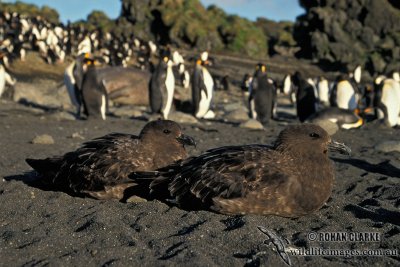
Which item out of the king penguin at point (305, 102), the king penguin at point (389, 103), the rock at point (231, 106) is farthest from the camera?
the rock at point (231, 106)

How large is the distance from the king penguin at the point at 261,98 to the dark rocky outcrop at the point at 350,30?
1286 inches

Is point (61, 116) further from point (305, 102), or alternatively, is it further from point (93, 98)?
point (305, 102)

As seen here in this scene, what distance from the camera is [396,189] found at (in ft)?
18.7

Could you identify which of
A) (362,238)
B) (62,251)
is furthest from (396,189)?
(62,251)

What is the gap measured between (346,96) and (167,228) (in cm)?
1574

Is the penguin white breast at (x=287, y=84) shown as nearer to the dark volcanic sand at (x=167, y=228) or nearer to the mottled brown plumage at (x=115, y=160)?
the dark volcanic sand at (x=167, y=228)

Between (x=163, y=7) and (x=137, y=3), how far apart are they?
392cm

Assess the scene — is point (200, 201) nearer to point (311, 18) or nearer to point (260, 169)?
point (260, 169)

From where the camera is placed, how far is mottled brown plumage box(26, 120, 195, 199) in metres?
5.29

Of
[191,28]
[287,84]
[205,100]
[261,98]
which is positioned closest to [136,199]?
[261,98]

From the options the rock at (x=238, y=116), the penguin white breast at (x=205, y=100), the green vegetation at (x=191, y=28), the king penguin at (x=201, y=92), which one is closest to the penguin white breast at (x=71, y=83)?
the king penguin at (x=201, y=92)

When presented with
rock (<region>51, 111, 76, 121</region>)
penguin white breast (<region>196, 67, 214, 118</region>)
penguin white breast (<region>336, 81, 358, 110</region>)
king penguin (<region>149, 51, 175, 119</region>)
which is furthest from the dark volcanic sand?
penguin white breast (<region>336, 81, 358, 110</region>)

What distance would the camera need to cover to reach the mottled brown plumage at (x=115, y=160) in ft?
17.3

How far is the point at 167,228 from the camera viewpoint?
14.2 feet
